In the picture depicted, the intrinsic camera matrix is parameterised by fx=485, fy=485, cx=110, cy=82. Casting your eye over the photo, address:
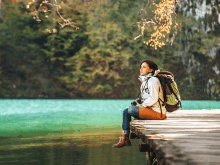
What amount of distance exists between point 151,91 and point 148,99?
144 millimetres

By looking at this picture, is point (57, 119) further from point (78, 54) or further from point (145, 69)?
point (78, 54)

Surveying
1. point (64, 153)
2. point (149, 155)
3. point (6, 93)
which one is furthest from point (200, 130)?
point (6, 93)

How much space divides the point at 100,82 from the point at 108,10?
22.0 ft

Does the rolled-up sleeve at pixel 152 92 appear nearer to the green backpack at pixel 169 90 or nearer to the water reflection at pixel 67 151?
the green backpack at pixel 169 90

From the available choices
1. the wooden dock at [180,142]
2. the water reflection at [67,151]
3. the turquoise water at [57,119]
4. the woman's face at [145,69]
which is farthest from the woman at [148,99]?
the turquoise water at [57,119]

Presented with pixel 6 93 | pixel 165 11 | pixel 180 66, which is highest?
pixel 165 11

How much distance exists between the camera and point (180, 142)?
17.0ft

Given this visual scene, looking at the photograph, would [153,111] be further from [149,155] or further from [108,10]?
[108,10]

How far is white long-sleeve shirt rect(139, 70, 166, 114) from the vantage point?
7340 millimetres

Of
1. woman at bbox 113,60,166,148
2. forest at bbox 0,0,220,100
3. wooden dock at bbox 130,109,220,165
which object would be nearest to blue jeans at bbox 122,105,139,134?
woman at bbox 113,60,166,148

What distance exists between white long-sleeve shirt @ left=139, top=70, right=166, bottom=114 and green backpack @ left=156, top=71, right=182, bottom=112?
0.10 metres

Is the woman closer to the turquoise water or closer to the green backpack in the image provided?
the green backpack

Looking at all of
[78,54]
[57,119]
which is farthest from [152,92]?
[78,54]

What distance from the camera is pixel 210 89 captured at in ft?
138
